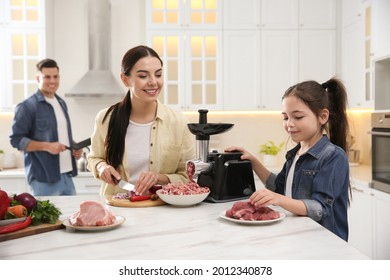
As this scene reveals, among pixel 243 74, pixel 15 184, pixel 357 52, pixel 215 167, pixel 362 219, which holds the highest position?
pixel 357 52

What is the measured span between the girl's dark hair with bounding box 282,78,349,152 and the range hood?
2307 mm

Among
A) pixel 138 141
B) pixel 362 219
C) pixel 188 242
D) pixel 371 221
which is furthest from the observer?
pixel 362 219

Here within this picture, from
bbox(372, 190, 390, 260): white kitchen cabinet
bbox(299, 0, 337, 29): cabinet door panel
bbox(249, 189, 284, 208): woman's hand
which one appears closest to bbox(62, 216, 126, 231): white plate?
bbox(249, 189, 284, 208): woman's hand

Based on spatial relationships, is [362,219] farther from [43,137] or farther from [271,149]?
[43,137]

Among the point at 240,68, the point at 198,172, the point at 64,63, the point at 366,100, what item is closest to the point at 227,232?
the point at 198,172

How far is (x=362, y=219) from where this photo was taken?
8.87 ft

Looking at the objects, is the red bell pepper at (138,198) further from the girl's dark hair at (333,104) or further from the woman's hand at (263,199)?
the girl's dark hair at (333,104)

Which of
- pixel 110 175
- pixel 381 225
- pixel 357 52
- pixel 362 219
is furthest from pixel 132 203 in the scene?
pixel 357 52

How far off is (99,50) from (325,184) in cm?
271

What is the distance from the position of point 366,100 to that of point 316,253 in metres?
2.29

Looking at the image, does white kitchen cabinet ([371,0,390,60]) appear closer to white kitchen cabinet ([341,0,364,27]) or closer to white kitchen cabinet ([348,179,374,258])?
white kitchen cabinet ([341,0,364,27])

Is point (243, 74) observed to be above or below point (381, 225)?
above

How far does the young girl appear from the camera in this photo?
4.04 feet

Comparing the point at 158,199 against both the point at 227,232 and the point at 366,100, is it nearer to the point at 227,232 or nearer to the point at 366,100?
the point at 227,232
